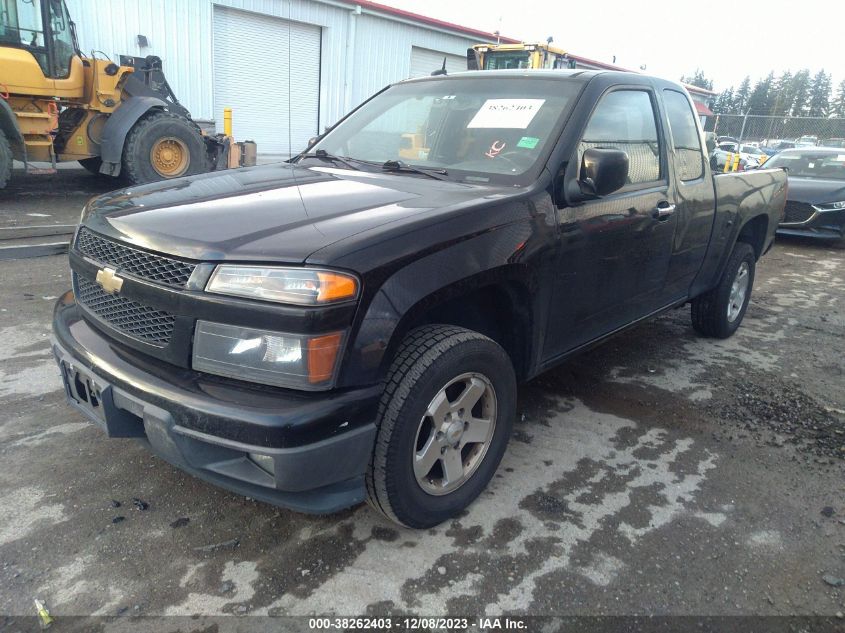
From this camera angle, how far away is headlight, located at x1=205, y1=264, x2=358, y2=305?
1.88 metres

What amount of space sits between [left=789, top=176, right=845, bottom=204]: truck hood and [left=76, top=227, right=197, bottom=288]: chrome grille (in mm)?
10166

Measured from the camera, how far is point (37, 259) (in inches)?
234

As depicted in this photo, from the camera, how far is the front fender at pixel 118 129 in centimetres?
906

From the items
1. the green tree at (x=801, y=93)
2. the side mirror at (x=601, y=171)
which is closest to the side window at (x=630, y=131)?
the side mirror at (x=601, y=171)

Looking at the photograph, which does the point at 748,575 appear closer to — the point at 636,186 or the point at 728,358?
the point at 636,186

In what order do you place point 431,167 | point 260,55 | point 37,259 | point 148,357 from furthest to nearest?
point 260,55 → point 37,259 → point 431,167 → point 148,357

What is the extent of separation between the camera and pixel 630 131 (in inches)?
131

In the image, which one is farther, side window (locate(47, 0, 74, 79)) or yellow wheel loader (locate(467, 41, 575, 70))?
yellow wheel loader (locate(467, 41, 575, 70))

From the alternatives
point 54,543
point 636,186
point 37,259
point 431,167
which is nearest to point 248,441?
point 54,543

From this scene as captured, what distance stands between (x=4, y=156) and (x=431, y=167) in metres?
7.49

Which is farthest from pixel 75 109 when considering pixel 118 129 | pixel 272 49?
pixel 272 49

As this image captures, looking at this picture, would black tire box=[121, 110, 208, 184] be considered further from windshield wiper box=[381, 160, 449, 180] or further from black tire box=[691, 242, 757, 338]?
black tire box=[691, 242, 757, 338]

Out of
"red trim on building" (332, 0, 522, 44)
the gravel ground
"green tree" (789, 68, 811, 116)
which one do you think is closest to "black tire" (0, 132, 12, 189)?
the gravel ground

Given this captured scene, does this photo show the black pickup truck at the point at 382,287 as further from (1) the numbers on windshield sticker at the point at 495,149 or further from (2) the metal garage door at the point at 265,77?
(2) the metal garage door at the point at 265,77
